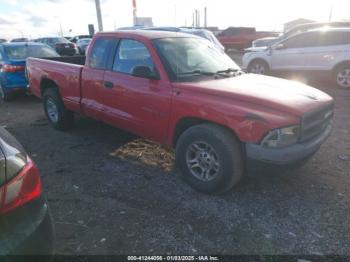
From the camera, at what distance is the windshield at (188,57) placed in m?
3.91

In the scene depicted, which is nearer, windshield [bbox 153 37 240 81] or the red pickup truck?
the red pickup truck

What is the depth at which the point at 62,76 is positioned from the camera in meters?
5.51

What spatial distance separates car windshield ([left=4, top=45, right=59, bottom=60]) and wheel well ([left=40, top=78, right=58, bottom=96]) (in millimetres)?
3036

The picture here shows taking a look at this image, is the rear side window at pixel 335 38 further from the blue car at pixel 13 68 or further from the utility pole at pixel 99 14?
the utility pole at pixel 99 14

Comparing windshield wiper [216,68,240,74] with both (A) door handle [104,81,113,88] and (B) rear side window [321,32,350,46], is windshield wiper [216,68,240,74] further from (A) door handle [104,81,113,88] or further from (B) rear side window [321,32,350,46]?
(B) rear side window [321,32,350,46]

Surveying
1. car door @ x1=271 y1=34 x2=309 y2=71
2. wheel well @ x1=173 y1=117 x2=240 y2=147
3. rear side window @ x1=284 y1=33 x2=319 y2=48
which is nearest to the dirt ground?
wheel well @ x1=173 y1=117 x2=240 y2=147

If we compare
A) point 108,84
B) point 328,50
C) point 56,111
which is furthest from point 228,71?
point 328,50

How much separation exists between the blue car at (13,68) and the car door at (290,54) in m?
7.36

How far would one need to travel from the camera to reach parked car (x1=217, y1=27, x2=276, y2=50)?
25.5 meters

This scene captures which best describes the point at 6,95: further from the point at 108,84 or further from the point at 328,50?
the point at 328,50

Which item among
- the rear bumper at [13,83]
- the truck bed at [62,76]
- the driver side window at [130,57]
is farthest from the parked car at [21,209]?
the rear bumper at [13,83]

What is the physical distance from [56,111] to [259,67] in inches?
313

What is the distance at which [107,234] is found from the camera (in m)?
3.00

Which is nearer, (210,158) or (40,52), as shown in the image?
(210,158)
